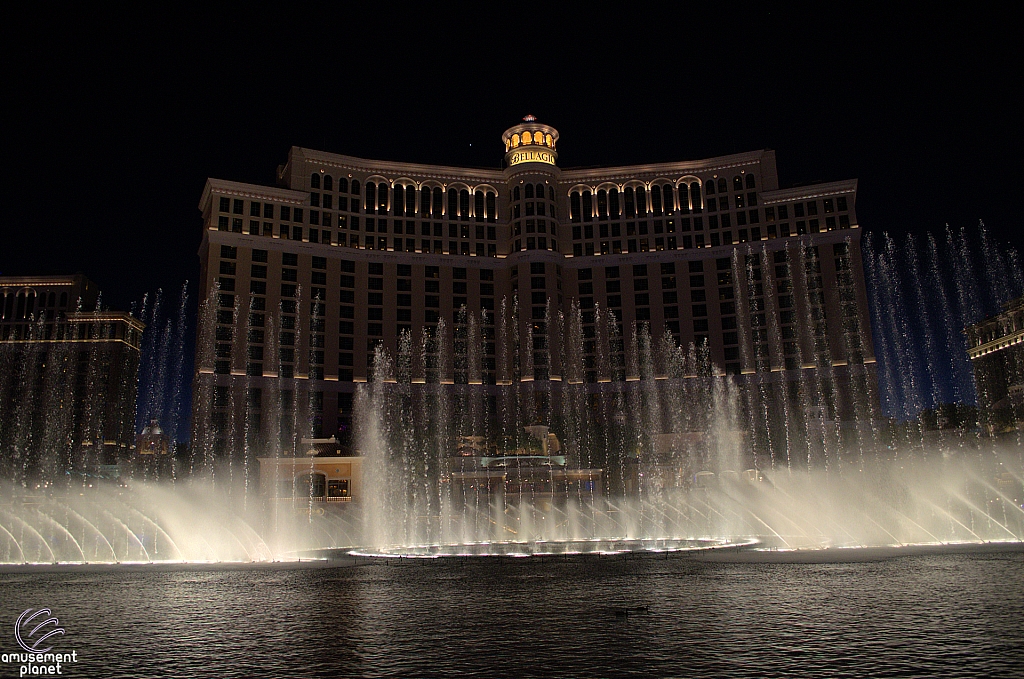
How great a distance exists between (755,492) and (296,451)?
4535cm

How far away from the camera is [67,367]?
116m

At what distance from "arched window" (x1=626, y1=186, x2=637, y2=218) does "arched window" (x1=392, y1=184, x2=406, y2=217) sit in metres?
28.8

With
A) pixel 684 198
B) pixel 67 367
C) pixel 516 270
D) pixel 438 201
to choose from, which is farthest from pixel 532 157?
pixel 67 367

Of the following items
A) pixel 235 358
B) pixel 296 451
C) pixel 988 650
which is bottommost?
pixel 988 650

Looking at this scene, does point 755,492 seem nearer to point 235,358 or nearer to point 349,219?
point 235,358

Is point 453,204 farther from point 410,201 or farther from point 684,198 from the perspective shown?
→ point 684,198

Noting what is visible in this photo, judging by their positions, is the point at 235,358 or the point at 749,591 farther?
the point at 235,358

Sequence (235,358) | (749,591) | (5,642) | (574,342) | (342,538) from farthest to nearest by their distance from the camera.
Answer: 1. (574,342)
2. (235,358)
3. (342,538)
4. (749,591)
5. (5,642)

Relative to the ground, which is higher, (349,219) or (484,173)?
(484,173)

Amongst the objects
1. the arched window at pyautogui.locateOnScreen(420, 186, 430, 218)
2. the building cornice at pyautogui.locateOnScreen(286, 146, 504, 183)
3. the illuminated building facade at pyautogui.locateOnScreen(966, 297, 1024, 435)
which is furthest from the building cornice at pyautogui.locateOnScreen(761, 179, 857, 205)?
the arched window at pyautogui.locateOnScreen(420, 186, 430, 218)

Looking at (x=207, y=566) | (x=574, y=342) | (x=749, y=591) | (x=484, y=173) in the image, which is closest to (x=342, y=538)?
(x=207, y=566)

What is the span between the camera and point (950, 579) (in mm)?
17000

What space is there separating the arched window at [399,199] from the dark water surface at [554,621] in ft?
259

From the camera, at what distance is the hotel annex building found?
86.6 m
